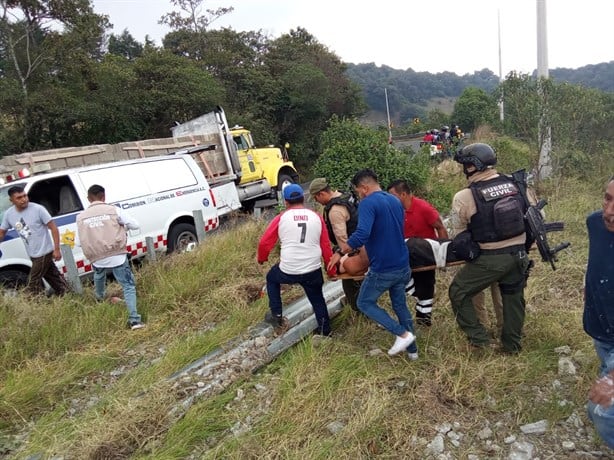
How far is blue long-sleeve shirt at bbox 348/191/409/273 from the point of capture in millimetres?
3340

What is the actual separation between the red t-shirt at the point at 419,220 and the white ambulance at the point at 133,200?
3388mm

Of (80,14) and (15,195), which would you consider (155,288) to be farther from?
(80,14)

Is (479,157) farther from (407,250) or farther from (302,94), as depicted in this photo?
(302,94)

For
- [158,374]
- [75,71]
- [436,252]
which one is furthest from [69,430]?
[75,71]

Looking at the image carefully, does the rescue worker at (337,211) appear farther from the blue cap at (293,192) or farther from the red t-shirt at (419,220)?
the red t-shirt at (419,220)

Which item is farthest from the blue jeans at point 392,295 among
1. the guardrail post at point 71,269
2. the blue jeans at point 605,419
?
the guardrail post at point 71,269

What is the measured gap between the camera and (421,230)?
14.0 feet

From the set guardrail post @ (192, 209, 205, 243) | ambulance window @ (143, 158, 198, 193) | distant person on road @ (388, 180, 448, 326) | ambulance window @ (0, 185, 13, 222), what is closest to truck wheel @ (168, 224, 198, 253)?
guardrail post @ (192, 209, 205, 243)

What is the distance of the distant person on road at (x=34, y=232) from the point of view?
5238mm

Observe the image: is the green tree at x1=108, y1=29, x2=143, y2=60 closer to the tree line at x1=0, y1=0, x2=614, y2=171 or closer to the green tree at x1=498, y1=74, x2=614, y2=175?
the tree line at x1=0, y1=0, x2=614, y2=171

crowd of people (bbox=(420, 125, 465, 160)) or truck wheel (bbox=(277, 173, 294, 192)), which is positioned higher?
crowd of people (bbox=(420, 125, 465, 160))

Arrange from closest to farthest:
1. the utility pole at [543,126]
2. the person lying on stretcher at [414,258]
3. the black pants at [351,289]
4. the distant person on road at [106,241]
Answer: the person lying on stretcher at [414,258], the black pants at [351,289], the distant person on road at [106,241], the utility pole at [543,126]

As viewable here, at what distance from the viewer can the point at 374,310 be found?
3537 mm

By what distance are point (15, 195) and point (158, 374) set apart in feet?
9.86
